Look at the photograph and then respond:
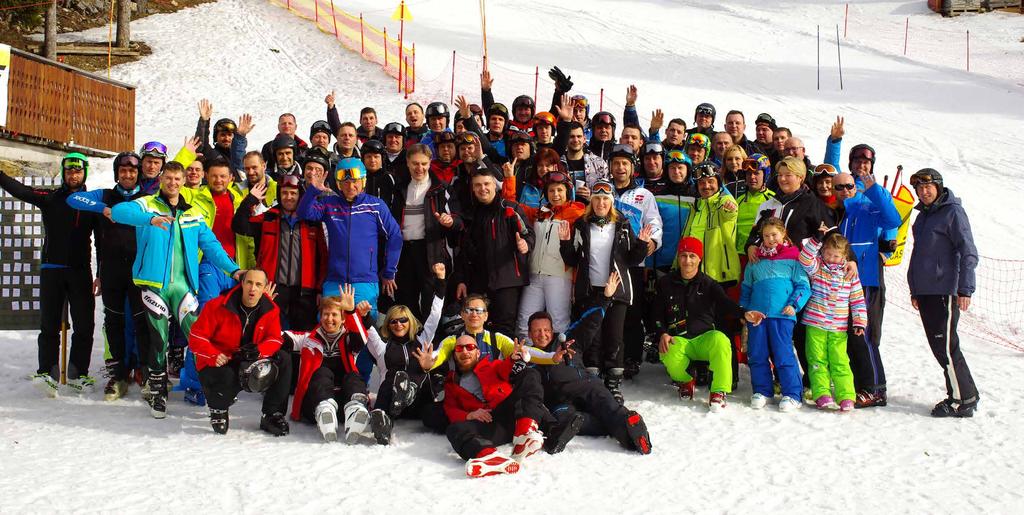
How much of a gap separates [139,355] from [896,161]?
Answer: 13660mm

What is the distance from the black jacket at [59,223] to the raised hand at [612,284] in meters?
4.06

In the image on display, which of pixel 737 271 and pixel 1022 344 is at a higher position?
pixel 737 271

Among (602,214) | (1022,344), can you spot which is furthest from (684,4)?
(602,214)

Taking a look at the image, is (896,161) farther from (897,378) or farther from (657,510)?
(657,510)

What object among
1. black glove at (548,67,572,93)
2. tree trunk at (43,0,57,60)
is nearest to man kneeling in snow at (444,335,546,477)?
black glove at (548,67,572,93)

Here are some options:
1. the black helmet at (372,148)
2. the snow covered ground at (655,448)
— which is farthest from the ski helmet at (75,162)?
the black helmet at (372,148)

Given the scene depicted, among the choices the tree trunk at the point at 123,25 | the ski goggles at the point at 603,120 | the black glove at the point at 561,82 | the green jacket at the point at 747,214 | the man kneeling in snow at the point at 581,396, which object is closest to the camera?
the man kneeling in snow at the point at 581,396

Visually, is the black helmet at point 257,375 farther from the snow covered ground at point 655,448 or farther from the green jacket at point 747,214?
the green jacket at point 747,214

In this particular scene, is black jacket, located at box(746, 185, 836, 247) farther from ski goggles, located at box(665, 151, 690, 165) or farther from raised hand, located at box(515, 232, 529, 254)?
raised hand, located at box(515, 232, 529, 254)

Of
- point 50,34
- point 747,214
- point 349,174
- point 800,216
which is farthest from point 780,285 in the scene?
point 50,34

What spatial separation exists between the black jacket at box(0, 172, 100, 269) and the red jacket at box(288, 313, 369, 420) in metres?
2.02

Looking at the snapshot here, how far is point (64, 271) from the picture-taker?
23.5 feet

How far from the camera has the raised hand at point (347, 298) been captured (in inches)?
261

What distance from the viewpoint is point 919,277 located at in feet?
23.4
